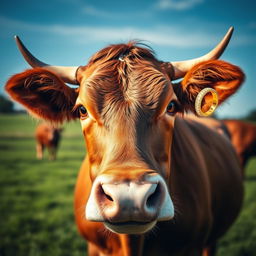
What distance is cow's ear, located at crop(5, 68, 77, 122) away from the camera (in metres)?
2.44

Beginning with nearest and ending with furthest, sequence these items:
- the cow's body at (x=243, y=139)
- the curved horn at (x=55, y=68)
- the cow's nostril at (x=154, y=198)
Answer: the cow's nostril at (x=154, y=198) < the curved horn at (x=55, y=68) < the cow's body at (x=243, y=139)

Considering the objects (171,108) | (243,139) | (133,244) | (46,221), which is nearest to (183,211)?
(133,244)

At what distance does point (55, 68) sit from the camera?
2.84 m

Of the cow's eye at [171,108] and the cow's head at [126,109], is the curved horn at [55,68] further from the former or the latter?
the cow's eye at [171,108]

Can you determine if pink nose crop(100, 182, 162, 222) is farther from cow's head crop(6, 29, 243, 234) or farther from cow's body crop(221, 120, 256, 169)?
cow's body crop(221, 120, 256, 169)

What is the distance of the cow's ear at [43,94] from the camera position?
8.01 ft

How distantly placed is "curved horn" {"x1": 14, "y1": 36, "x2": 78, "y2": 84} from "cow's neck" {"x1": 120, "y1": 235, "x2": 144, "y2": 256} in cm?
159

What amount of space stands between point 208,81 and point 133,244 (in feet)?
5.54

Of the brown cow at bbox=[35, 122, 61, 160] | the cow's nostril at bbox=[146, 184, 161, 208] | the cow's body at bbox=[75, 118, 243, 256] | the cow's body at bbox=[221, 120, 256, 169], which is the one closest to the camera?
the cow's nostril at bbox=[146, 184, 161, 208]

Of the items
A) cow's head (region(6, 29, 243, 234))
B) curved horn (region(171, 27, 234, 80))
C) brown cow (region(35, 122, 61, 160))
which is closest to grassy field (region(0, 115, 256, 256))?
cow's head (region(6, 29, 243, 234))

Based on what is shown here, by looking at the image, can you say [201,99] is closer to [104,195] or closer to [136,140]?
[136,140]

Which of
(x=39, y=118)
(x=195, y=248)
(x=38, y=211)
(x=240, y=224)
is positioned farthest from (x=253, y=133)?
(x=39, y=118)

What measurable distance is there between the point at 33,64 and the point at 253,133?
40.2 feet

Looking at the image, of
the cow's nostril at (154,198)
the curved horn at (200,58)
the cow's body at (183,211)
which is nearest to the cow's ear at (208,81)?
the curved horn at (200,58)
